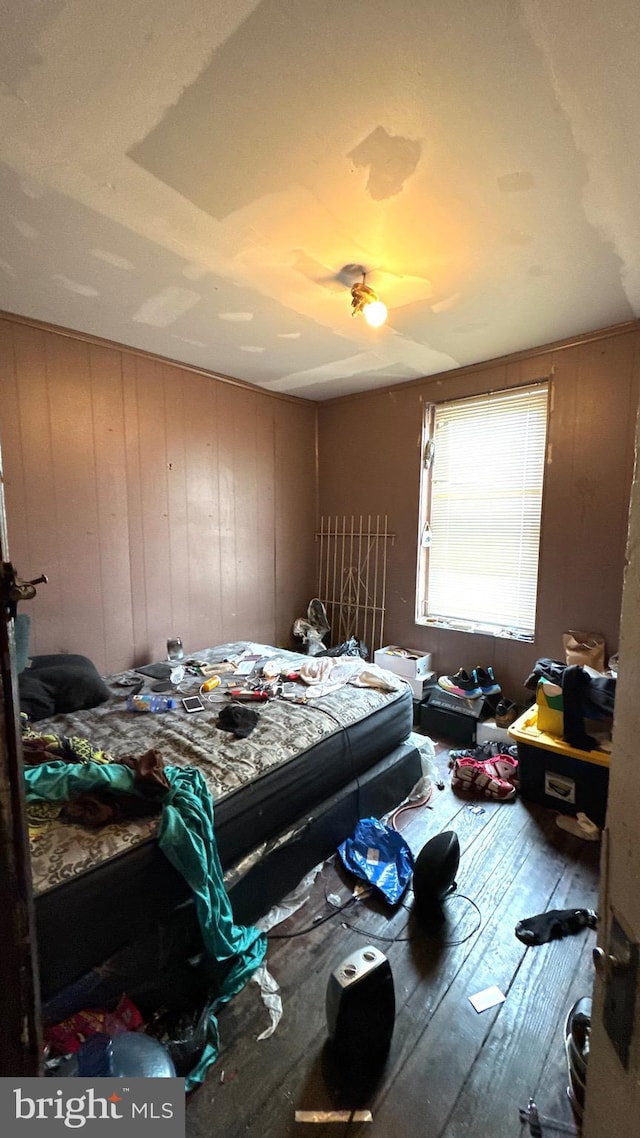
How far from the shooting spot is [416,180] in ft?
4.77

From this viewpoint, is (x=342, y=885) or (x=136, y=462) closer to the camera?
(x=342, y=885)

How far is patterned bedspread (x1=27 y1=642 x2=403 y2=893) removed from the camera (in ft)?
4.13

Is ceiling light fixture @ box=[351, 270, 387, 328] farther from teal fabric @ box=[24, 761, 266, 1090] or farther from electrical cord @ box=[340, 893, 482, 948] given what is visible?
electrical cord @ box=[340, 893, 482, 948]

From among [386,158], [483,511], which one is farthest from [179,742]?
Answer: [483,511]

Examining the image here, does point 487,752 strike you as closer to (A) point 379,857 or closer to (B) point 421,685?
(B) point 421,685

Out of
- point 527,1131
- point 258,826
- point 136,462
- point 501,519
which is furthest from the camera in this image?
point 501,519

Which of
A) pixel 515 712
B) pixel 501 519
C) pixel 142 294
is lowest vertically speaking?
pixel 515 712

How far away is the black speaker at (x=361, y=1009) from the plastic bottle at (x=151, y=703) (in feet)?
4.67

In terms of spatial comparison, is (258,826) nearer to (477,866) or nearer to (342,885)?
(342,885)

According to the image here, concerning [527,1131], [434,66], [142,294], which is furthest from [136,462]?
[527,1131]

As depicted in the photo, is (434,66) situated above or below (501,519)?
above

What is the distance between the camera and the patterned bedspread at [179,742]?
126 cm

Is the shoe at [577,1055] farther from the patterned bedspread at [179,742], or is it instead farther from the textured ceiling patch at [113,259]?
the textured ceiling patch at [113,259]

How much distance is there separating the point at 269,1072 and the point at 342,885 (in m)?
0.67
